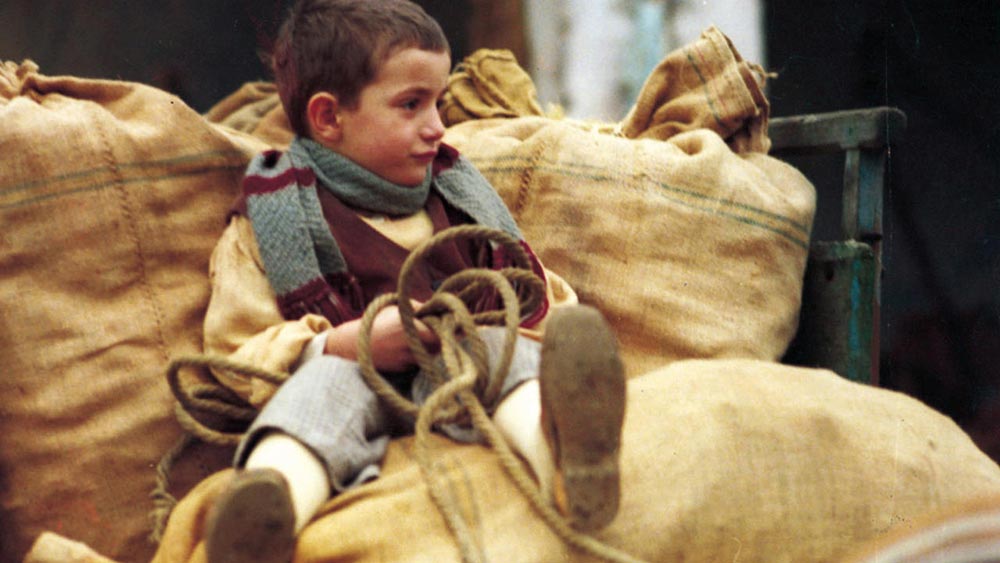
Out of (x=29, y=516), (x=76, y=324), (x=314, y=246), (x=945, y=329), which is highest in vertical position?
(x=314, y=246)

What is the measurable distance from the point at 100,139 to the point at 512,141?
786mm

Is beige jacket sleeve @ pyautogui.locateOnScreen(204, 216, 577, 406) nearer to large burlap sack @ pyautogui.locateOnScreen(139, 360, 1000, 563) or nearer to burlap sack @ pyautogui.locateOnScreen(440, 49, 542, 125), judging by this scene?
large burlap sack @ pyautogui.locateOnScreen(139, 360, 1000, 563)

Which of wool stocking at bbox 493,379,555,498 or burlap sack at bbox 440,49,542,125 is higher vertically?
burlap sack at bbox 440,49,542,125

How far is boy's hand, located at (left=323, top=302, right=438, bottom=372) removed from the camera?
4.99 ft

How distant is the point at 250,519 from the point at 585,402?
399mm

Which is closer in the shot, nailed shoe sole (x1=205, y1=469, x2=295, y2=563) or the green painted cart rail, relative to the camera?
nailed shoe sole (x1=205, y1=469, x2=295, y2=563)

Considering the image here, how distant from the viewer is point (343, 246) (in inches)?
65.0

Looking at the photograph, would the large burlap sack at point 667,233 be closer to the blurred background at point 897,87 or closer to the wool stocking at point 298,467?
the wool stocking at point 298,467

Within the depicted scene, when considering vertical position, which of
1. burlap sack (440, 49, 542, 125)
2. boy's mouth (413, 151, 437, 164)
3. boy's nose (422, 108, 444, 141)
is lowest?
burlap sack (440, 49, 542, 125)

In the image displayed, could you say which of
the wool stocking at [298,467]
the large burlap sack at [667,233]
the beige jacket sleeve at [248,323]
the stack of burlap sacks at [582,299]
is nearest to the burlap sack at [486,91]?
the stack of burlap sacks at [582,299]

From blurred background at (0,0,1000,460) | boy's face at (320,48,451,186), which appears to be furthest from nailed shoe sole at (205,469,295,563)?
blurred background at (0,0,1000,460)

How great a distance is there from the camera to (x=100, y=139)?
1734 mm

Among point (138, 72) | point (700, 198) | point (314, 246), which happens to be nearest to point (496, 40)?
point (138, 72)

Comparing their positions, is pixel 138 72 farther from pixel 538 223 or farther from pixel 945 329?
pixel 945 329
